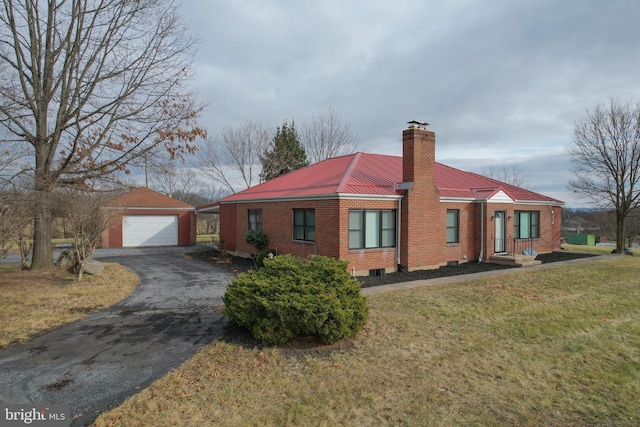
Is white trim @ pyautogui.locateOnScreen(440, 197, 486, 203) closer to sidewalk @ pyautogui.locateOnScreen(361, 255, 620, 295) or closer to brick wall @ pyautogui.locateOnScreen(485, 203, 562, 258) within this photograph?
brick wall @ pyautogui.locateOnScreen(485, 203, 562, 258)

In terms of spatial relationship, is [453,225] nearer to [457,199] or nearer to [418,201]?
[457,199]

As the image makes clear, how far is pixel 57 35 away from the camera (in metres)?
12.7

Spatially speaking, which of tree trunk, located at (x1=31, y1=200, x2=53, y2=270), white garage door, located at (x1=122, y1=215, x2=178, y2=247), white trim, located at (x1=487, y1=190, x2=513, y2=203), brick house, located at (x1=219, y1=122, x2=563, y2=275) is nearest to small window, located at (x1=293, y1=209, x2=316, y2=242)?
brick house, located at (x1=219, y1=122, x2=563, y2=275)

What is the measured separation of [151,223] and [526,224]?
75.2ft

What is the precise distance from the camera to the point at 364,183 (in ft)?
45.6

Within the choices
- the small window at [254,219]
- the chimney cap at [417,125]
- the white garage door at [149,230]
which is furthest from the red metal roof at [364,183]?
the white garage door at [149,230]

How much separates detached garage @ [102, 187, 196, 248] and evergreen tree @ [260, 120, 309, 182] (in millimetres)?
8672

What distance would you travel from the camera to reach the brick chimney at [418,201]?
1379 centimetres

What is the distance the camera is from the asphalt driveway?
4.72 m

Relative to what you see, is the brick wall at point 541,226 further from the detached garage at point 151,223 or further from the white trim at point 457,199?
the detached garage at point 151,223

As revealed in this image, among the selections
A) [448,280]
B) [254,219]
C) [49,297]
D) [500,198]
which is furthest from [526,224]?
[49,297]

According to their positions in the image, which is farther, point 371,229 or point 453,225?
point 453,225

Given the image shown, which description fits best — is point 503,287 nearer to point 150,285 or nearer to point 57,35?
point 150,285

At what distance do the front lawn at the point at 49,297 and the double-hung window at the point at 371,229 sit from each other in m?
7.18
